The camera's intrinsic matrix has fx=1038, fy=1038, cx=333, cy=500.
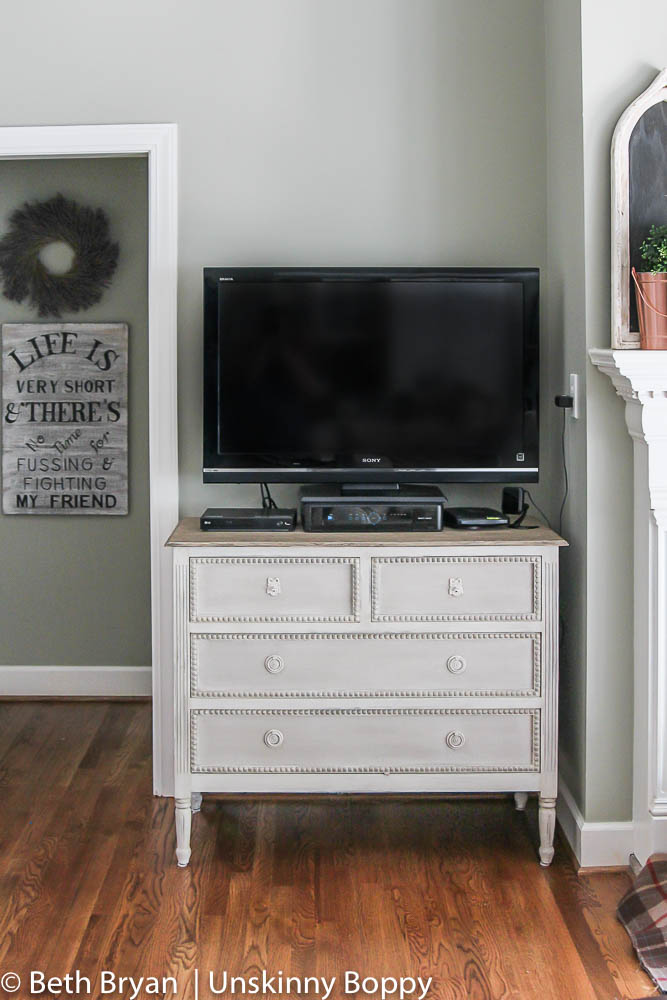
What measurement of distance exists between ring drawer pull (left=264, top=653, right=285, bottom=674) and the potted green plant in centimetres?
123

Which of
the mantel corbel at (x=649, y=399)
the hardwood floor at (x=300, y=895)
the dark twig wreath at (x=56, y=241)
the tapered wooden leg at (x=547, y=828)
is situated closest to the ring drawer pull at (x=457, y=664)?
the tapered wooden leg at (x=547, y=828)

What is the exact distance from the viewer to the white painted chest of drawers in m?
2.76

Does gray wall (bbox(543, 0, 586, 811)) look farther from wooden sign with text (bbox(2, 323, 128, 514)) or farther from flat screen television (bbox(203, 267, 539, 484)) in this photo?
wooden sign with text (bbox(2, 323, 128, 514))

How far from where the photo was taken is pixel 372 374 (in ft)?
9.68

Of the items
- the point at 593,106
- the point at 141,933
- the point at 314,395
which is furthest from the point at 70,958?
the point at 593,106

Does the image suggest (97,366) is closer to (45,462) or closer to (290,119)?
(45,462)

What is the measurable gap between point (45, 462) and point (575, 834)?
2.52m

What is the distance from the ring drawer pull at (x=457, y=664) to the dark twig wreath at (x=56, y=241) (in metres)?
2.23

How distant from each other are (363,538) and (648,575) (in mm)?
734

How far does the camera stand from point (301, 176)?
10.3 feet

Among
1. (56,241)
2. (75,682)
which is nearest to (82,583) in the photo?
(75,682)

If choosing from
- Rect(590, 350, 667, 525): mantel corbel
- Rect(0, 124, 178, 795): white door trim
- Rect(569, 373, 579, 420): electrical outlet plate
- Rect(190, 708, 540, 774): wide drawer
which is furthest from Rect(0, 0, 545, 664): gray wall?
Rect(190, 708, 540, 774): wide drawer

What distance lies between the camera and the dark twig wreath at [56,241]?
4094 mm

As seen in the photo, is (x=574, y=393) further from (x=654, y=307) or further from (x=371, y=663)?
(x=371, y=663)
